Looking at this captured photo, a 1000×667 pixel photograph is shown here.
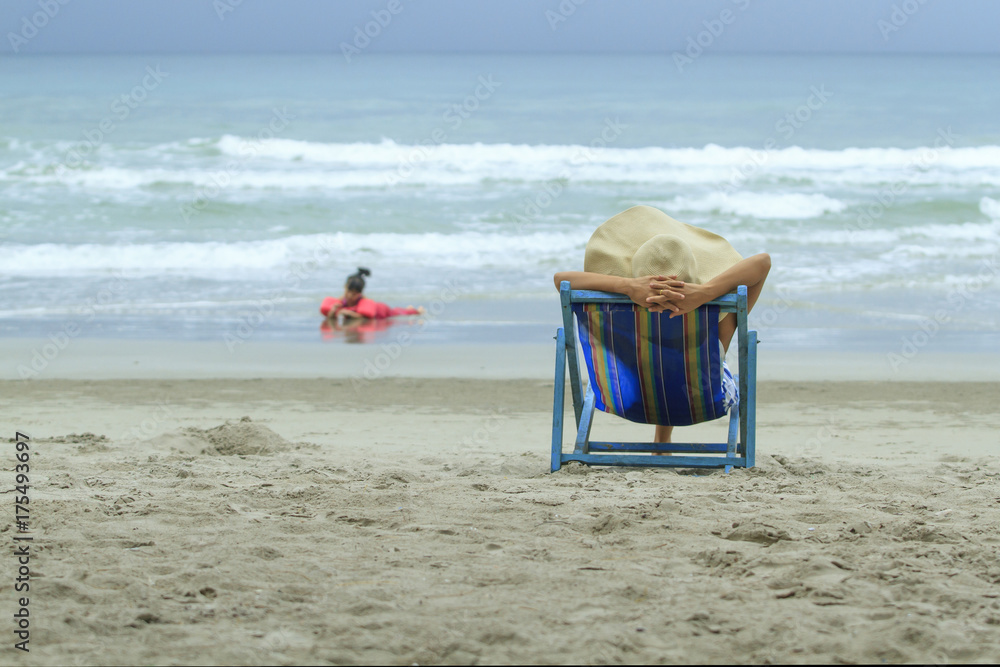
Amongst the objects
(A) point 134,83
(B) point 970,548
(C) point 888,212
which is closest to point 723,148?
(C) point 888,212

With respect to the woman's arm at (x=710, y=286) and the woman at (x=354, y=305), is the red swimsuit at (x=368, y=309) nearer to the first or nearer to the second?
the woman at (x=354, y=305)

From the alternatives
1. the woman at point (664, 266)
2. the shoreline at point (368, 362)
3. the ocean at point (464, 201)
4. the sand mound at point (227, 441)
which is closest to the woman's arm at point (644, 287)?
the woman at point (664, 266)

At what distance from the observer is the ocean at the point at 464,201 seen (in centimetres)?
935

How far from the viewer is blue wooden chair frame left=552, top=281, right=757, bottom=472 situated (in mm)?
3680

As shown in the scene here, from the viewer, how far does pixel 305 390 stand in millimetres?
6367

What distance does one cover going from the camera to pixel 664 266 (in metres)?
3.63

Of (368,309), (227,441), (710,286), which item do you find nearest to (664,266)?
(710,286)

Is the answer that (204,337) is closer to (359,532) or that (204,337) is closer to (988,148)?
(359,532)

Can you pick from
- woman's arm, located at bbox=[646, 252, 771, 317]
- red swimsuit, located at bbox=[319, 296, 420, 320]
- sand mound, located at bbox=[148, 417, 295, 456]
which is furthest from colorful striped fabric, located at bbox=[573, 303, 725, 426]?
red swimsuit, located at bbox=[319, 296, 420, 320]

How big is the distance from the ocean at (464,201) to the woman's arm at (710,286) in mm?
4526

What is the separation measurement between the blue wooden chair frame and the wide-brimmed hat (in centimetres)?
17

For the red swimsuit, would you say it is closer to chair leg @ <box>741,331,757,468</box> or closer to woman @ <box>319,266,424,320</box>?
woman @ <box>319,266,424,320</box>

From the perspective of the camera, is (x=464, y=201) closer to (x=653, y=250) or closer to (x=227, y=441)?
(x=227, y=441)

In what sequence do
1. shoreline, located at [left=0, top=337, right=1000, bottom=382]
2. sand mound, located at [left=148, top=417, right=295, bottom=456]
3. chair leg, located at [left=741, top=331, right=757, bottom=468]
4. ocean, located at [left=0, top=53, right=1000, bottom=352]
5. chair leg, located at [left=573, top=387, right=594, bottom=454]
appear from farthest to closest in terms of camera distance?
ocean, located at [left=0, top=53, right=1000, bottom=352] → shoreline, located at [left=0, top=337, right=1000, bottom=382] → sand mound, located at [left=148, top=417, right=295, bottom=456] → chair leg, located at [left=573, top=387, right=594, bottom=454] → chair leg, located at [left=741, top=331, right=757, bottom=468]
